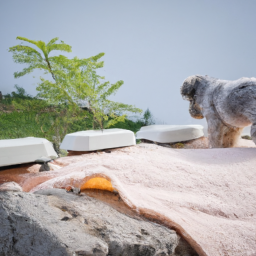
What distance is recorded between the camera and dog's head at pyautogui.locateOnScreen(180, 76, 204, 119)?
7.25ft

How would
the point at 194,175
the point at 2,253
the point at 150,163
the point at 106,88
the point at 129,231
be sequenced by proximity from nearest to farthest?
the point at 2,253
the point at 129,231
the point at 194,175
the point at 150,163
the point at 106,88

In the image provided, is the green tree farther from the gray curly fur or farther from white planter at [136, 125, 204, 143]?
the gray curly fur

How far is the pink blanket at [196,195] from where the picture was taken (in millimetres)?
555

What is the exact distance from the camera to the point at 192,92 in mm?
2258

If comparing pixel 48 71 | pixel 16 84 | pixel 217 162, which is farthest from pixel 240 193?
pixel 16 84

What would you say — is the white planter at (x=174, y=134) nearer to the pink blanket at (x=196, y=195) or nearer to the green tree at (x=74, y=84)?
the green tree at (x=74, y=84)

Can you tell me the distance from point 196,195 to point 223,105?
3.98 feet

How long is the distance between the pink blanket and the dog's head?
3.74 ft

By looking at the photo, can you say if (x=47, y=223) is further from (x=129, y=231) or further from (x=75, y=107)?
(x=75, y=107)

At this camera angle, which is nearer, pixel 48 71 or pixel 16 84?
pixel 48 71

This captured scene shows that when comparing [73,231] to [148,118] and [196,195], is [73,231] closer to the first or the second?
[196,195]

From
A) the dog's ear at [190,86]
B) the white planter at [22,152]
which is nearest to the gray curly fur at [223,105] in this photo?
the dog's ear at [190,86]

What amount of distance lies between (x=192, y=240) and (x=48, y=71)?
2201 mm

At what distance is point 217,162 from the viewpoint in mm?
1220
